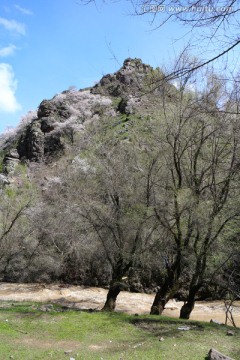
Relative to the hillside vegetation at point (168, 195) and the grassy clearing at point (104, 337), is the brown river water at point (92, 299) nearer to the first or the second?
the hillside vegetation at point (168, 195)

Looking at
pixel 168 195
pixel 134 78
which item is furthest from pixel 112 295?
pixel 134 78

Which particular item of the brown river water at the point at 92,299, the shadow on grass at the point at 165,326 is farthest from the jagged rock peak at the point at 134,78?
the brown river water at the point at 92,299

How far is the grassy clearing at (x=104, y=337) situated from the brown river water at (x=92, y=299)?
21.9 ft

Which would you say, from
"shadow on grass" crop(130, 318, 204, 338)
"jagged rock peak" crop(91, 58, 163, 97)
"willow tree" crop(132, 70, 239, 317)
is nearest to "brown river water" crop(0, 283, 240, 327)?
"willow tree" crop(132, 70, 239, 317)

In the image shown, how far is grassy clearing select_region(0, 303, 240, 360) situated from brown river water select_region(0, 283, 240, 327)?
6.68 meters

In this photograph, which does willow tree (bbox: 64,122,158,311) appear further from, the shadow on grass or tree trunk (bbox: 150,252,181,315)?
the shadow on grass

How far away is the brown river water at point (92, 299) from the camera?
16.9 meters

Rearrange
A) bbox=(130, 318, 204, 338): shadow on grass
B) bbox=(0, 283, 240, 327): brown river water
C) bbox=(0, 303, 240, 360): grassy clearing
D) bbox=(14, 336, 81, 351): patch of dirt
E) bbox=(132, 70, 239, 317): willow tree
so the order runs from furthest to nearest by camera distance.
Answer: bbox=(0, 283, 240, 327): brown river water → bbox=(132, 70, 239, 317): willow tree → bbox=(130, 318, 204, 338): shadow on grass → bbox=(14, 336, 81, 351): patch of dirt → bbox=(0, 303, 240, 360): grassy clearing

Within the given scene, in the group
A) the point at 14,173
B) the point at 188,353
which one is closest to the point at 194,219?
the point at 188,353

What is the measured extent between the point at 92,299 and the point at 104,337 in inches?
474

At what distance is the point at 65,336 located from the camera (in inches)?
316

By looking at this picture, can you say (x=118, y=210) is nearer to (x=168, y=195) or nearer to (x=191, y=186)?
(x=168, y=195)

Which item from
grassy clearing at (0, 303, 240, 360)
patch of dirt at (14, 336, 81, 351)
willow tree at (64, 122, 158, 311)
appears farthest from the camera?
willow tree at (64, 122, 158, 311)

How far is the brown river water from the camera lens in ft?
55.5
